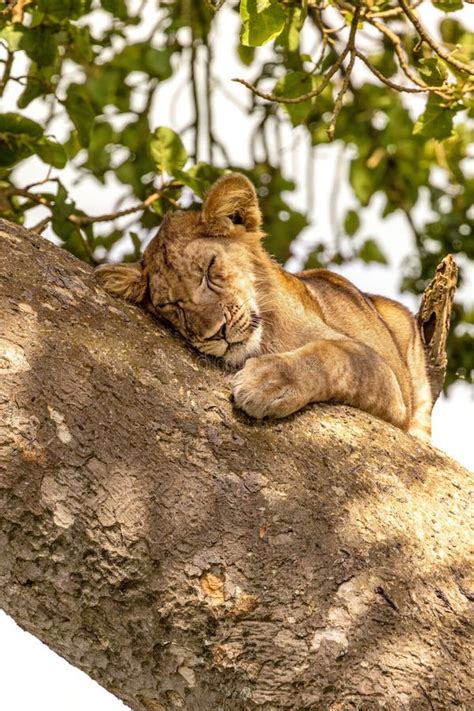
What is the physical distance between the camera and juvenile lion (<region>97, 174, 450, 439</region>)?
418 cm

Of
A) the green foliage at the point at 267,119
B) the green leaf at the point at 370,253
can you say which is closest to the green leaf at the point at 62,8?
the green foliage at the point at 267,119

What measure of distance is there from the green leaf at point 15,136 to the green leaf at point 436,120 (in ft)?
5.50

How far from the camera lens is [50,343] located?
3.27 m

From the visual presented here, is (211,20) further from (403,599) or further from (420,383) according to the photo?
(403,599)

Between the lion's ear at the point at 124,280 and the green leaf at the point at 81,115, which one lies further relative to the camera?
the green leaf at the point at 81,115

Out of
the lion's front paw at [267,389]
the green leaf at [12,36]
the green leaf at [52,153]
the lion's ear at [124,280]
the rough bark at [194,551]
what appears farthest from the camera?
the green leaf at [52,153]

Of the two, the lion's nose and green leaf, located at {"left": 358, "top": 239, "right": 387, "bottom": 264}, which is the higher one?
the lion's nose

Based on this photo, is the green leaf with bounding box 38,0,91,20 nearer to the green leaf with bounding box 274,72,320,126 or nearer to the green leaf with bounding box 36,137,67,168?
the green leaf with bounding box 36,137,67,168

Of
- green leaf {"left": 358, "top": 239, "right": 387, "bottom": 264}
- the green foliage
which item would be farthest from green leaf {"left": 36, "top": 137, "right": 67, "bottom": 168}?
green leaf {"left": 358, "top": 239, "right": 387, "bottom": 264}

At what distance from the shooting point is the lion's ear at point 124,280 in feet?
13.1

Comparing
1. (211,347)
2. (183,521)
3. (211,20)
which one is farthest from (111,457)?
(211,20)

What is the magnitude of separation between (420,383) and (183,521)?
2.71m

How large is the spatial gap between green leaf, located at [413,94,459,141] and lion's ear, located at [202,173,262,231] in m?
0.81

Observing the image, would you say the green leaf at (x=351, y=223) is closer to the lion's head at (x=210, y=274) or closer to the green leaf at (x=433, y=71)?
the lion's head at (x=210, y=274)
